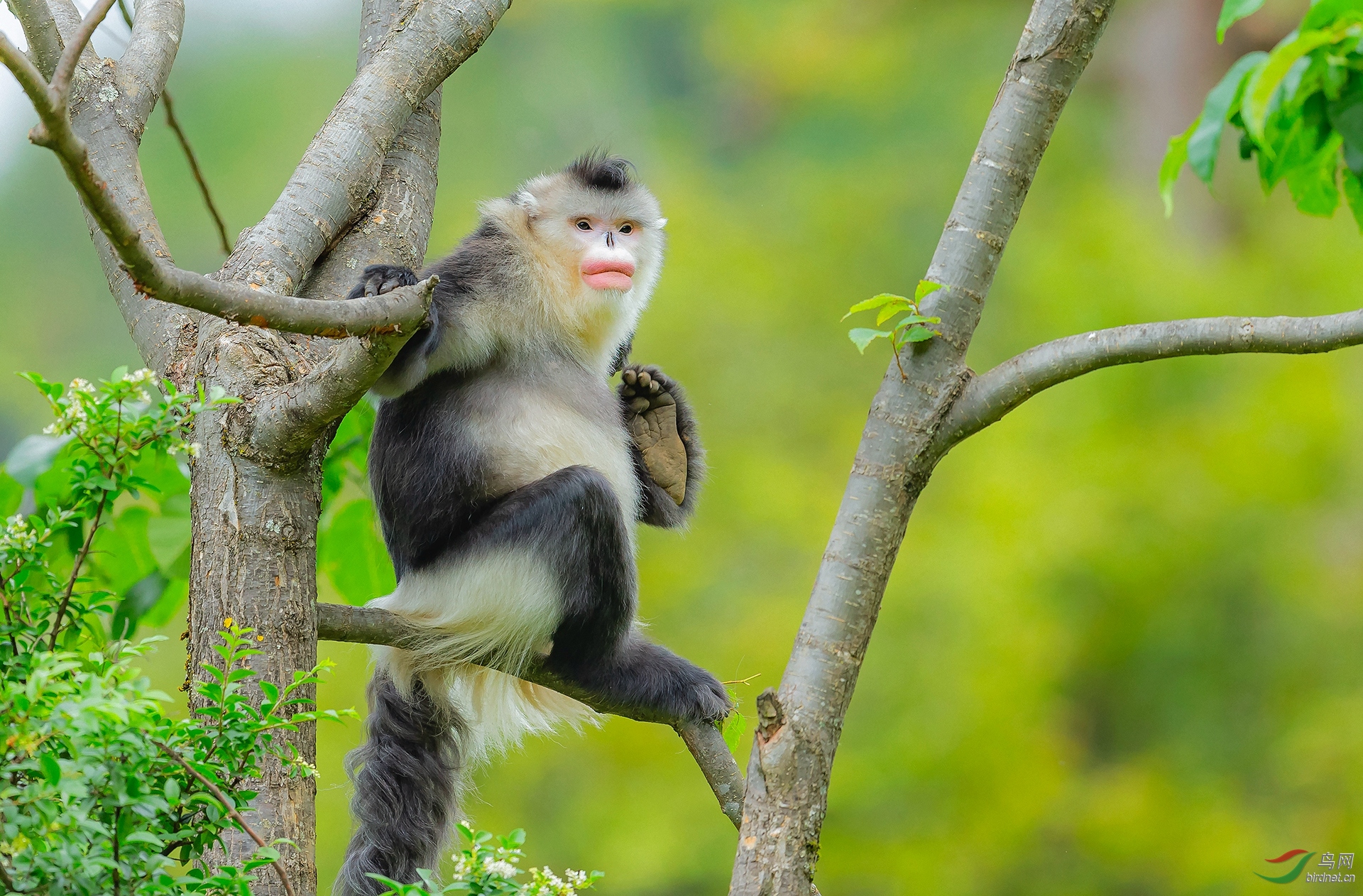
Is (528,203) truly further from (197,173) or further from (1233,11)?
(1233,11)

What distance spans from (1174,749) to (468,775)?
6.64 m

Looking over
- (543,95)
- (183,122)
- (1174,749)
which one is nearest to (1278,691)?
(1174,749)

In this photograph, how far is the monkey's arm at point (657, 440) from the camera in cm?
314

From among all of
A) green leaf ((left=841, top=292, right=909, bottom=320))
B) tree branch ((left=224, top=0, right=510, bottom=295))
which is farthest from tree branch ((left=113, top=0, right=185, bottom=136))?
green leaf ((left=841, top=292, right=909, bottom=320))

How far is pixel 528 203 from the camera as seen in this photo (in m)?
3.05

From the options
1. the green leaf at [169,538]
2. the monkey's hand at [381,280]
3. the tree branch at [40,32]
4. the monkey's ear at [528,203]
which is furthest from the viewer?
the monkey's ear at [528,203]

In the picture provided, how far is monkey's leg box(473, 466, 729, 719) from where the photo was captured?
8.55 feet

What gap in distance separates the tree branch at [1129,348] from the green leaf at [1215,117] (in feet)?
2.28

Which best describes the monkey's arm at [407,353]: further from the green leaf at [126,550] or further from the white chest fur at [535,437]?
the green leaf at [126,550]

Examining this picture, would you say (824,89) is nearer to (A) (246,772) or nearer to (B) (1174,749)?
(B) (1174,749)

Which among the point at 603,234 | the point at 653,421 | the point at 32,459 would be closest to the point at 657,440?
the point at 653,421

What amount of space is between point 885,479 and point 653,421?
110 cm

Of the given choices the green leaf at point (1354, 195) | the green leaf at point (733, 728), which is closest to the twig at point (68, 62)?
the green leaf at point (1354, 195)

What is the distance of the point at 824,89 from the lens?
12922mm
